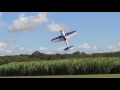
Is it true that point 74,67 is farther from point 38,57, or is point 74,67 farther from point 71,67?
point 38,57

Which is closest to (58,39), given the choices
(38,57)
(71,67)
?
(38,57)

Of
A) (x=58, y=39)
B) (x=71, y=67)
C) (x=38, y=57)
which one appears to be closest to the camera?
(x=58, y=39)

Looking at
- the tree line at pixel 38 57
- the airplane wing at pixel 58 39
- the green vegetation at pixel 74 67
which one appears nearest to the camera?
the airplane wing at pixel 58 39

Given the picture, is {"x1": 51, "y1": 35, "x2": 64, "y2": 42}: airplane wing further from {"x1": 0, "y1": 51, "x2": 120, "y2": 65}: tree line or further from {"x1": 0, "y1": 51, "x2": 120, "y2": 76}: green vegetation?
{"x1": 0, "y1": 51, "x2": 120, "y2": 76}: green vegetation

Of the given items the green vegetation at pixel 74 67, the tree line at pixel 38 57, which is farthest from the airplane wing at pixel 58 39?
the green vegetation at pixel 74 67

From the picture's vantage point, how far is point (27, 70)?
14359mm

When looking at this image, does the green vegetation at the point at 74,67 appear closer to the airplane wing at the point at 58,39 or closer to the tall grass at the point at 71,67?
the tall grass at the point at 71,67

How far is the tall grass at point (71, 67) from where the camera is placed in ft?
46.5

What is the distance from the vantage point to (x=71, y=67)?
47.9 ft

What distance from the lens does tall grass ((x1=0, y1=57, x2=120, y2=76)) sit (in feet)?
46.5

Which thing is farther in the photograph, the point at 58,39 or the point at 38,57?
the point at 38,57

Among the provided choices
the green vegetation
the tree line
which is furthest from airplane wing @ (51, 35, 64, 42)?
the green vegetation

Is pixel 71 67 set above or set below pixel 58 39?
below
